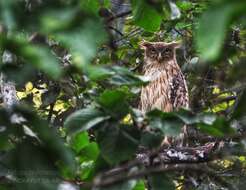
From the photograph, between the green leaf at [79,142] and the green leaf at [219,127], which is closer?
the green leaf at [219,127]

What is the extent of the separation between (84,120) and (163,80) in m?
4.82

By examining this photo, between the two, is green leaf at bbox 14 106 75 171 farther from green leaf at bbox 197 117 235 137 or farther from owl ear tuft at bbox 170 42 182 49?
owl ear tuft at bbox 170 42 182 49

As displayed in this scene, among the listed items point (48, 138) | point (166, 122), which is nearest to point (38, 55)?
point (48, 138)

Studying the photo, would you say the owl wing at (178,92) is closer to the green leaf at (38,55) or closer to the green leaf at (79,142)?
the green leaf at (79,142)

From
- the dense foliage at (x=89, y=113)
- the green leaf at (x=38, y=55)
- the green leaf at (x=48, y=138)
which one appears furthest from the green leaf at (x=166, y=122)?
the green leaf at (x=38, y=55)

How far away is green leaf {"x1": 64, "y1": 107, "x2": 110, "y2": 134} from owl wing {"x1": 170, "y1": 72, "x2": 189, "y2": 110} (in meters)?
4.13

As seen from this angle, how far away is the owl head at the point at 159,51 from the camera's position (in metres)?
6.80

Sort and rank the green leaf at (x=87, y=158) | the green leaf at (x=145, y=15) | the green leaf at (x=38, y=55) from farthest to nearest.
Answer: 1. the green leaf at (x=145, y=15)
2. the green leaf at (x=87, y=158)
3. the green leaf at (x=38, y=55)

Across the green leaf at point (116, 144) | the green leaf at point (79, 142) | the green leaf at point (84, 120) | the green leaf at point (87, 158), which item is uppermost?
the green leaf at point (84, 120)

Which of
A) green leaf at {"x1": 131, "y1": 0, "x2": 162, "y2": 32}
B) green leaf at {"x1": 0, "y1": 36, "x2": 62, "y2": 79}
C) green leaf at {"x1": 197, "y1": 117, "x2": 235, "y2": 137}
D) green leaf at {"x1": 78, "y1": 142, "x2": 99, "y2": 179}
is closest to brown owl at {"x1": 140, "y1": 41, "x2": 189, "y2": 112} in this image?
green leaf at {"x1": 131, "y1": 0, "x2": 162, "y2": 32}

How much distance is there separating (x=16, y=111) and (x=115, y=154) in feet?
1.25

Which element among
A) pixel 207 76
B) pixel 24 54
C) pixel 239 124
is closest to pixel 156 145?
pixel 24 54

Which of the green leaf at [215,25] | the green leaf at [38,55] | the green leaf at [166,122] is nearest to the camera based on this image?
the green leaf at [215,25]

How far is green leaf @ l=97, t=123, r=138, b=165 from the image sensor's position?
1867mm
